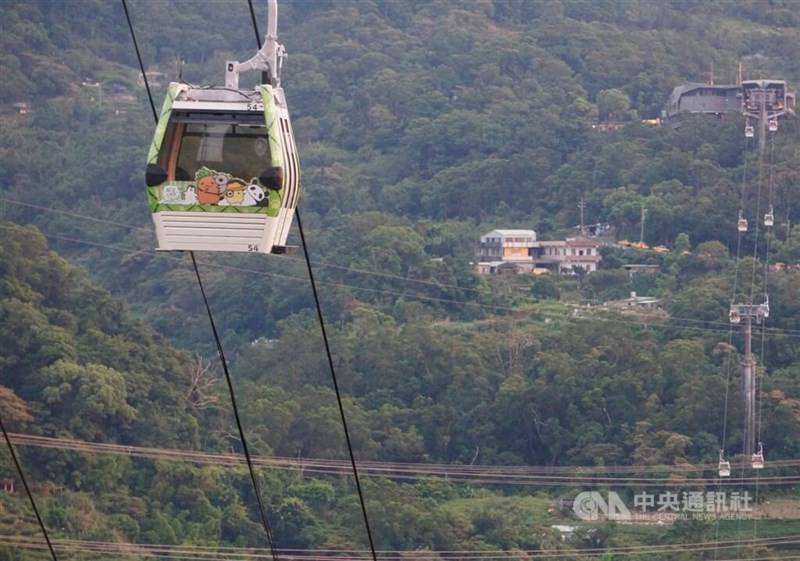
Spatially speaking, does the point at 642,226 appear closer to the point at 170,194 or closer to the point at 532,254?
the point at 532,254

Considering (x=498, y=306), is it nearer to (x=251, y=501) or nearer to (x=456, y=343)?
(x=456, y=343)

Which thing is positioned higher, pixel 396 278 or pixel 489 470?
pixel 396 278

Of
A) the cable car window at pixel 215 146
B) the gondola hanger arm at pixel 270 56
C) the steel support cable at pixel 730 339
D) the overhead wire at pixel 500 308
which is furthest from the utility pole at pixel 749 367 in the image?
the gondola hanger arm at pixel 270 56

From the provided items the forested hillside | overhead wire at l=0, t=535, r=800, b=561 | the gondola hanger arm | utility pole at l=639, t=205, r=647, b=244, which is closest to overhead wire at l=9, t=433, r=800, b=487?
the forested hillside

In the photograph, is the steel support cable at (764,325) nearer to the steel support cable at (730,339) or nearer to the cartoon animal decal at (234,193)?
A: the steel support cable at (730,339)

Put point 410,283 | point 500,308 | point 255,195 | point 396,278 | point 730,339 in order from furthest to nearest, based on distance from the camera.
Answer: point 396,278
point 410,283
point 500,308
point 730,339
point 255,195

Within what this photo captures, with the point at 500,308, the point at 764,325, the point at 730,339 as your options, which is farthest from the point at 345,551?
the point at 500,308

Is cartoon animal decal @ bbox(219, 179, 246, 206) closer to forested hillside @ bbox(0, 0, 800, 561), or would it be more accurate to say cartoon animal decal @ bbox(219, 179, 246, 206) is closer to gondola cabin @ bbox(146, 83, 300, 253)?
gondola cabin @ bbox(146, 83, 300, 253)

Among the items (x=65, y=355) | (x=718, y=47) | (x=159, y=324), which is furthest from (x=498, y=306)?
(x=718, y=47)
